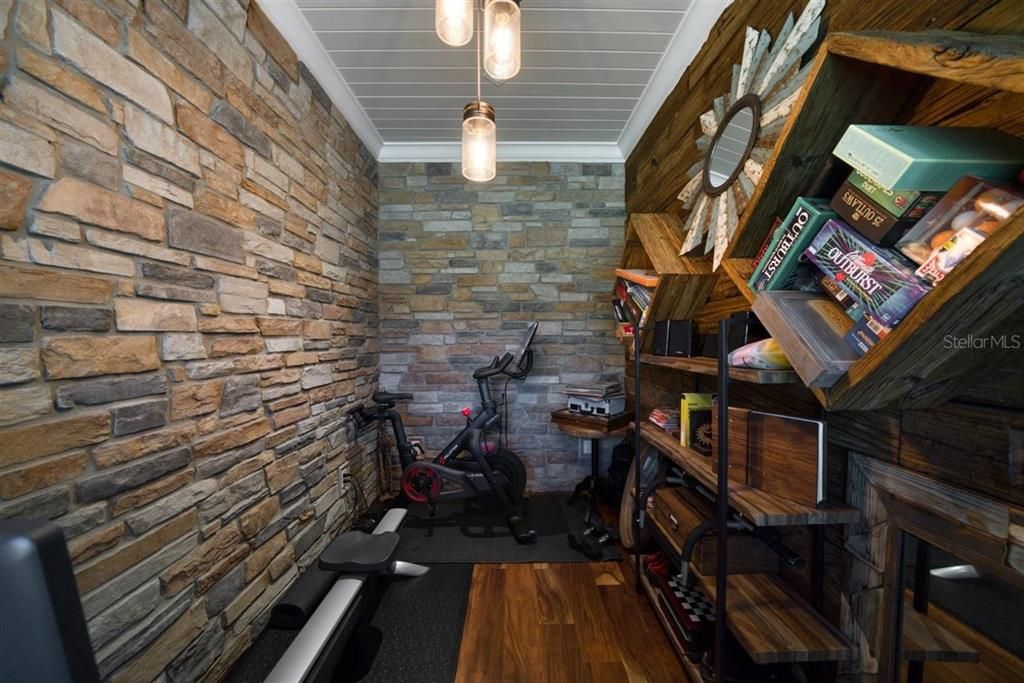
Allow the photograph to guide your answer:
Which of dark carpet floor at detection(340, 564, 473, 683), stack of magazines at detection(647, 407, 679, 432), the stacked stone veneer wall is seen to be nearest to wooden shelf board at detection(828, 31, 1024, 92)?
stack of magazines at detection(647, 407, 679, 432)

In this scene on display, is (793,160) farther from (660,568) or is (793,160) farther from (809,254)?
(660,568)

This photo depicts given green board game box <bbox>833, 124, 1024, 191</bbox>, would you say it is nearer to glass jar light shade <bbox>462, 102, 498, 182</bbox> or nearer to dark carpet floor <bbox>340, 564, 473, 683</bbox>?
glass jar light shade <bbox>462, 102, 498, 182</bbox>

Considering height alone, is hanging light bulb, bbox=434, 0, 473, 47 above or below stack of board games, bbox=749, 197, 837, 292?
above

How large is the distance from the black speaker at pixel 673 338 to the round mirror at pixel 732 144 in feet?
1.80

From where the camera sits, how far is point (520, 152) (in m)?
2.72

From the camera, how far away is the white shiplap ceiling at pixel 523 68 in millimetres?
1615

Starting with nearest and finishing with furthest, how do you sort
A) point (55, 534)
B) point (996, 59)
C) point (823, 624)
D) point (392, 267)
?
point (55, 534) → point (996, 59) → point (823, 624) → point (392, 267)

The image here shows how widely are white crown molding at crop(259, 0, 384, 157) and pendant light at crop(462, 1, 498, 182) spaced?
40.2 inches

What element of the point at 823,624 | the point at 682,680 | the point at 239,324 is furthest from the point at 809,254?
the point at 239,324

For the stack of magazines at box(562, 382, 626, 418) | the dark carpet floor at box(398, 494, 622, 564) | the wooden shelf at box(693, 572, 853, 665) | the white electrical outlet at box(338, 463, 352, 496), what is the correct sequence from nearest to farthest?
the wooden shelf at box(693, 572, 853, 665) < the dark carpet floor at box(398, 494, 622, 564) < the white electrical outlet at box(338, 463, 352, 496) < the stack of magazines at box(562, 382, 626, 418)

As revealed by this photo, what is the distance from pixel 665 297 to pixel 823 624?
3.90ft

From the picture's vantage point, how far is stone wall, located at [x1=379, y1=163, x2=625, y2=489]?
278 centimetres

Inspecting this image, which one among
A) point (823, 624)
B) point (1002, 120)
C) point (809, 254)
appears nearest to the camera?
point (1002, 120)

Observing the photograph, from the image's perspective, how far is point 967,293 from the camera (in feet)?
1.81
